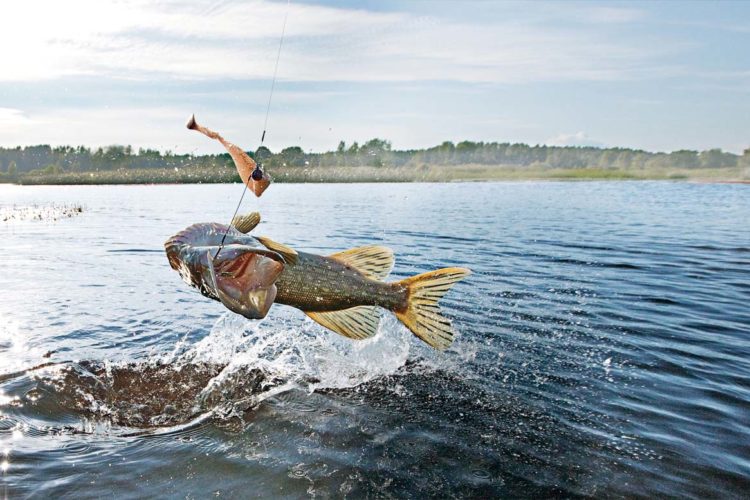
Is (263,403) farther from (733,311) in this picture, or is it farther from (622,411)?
(733,311)

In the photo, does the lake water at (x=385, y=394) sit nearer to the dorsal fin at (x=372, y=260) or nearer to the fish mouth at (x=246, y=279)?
the dorsal fin at (x=372, y=260)

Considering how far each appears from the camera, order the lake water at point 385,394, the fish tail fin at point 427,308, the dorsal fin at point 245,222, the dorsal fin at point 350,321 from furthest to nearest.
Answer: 1. the fish tail fin at point 427,308
2. the dorsal fin at point 350,321
3. the lake water at point 385,394
4. the dorsal fin at point 245,222

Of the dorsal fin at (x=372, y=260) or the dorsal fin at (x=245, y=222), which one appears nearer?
the dorsal fin at (x=245, y=222)

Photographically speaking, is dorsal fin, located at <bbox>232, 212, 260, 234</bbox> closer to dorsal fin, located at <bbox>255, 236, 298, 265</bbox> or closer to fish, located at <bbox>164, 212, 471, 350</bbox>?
fish, located at <bbox>164, 212, 471, 350</bbox>

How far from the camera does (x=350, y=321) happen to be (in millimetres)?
5828

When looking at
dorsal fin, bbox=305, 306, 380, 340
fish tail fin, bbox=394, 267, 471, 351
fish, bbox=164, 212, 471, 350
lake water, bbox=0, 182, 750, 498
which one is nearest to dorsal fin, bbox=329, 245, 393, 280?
fish, bbox=164, 212, 471, 350

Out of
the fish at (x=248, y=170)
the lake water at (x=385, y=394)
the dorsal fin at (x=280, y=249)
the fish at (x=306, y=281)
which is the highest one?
the fish at (x=248, y=170)

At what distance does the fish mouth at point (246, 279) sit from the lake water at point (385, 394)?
7.12 ft

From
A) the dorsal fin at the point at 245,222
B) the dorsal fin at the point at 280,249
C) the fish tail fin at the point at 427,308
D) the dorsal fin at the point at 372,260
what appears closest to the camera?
the dorsal fin at the point at 280,249

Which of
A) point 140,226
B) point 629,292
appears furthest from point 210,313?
point 140,226

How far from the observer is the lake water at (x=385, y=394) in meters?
5.69

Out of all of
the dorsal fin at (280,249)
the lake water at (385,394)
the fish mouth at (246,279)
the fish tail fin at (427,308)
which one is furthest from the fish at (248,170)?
the lake water at (385,394)

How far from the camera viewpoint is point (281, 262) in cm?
445

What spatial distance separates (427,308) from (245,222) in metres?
2.08
